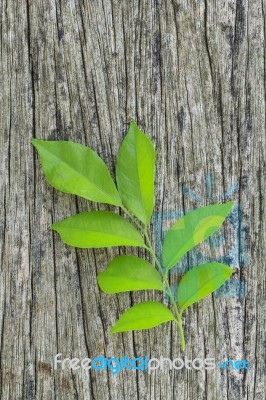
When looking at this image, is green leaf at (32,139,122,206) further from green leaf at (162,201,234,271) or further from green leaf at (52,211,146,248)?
green leaf at (162,201,234,271)

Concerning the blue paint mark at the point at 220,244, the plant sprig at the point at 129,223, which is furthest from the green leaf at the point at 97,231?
the blue paint mark at the point at 220,244

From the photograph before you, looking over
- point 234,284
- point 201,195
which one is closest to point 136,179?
point 201,195

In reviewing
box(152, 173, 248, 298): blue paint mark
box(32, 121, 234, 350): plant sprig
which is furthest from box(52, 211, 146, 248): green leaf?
box(152, 173, 248, 298): blue paint mark

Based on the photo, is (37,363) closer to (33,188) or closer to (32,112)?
(33,188)

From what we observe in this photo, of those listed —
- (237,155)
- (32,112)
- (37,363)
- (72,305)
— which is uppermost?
(32,112)

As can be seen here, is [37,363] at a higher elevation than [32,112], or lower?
lower

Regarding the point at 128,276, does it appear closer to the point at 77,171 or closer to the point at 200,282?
the point at 200,282

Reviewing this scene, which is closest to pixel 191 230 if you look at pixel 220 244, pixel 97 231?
pixel 220 244
